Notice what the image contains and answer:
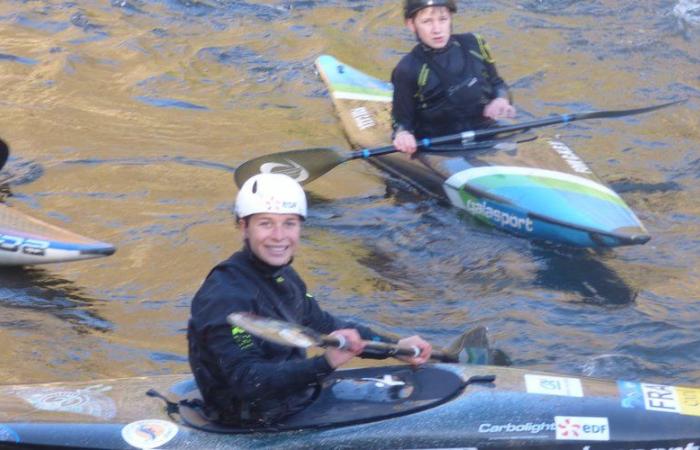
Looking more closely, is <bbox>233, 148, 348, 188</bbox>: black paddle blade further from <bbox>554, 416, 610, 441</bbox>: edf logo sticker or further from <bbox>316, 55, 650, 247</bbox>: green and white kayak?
<bbox>554, 416, 610, 441</bbox>: edf logo sticker

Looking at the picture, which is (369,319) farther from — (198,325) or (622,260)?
(198,325)

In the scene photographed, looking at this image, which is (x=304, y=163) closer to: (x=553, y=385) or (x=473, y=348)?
(x=473, y=348)

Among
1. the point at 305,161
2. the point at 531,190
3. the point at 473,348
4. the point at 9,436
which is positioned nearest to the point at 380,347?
the point at 473,348

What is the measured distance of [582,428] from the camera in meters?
4.18

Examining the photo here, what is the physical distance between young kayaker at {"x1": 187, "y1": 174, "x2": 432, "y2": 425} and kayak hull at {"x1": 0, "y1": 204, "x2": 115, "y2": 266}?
2157mm

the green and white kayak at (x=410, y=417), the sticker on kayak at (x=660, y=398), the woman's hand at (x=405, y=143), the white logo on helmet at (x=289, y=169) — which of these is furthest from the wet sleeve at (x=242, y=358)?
the white logo on helmet at (x=289, y=169)

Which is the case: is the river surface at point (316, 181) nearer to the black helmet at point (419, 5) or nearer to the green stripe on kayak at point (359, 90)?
the green stripe on kayak at point (359, 90)

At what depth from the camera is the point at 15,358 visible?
556 cm

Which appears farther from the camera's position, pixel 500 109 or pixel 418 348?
pixel 500 109

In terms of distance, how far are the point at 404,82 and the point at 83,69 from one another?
4.10 metres

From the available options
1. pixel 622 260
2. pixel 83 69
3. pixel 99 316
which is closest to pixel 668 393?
pixel 622 260

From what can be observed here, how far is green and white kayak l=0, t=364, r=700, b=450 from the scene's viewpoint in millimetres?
4102

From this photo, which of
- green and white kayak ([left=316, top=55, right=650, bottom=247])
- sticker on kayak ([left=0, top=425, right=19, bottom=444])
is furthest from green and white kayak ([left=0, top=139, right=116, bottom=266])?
green and white kayak ([left=316, top=55, right=650, bottom=247])

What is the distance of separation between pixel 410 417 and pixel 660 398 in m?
0.97
